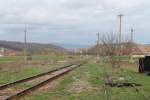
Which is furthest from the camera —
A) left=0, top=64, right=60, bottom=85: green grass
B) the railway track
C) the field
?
left=0, top=64, right=60, bottom=85: green grass

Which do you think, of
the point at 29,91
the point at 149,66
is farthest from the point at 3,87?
the point at 149,66

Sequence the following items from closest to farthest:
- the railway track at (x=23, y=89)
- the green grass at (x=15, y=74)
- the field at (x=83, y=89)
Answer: the railway track at (x=23, y=89), the field at (x=83, y=89), the green grass at (x=15, y=74)

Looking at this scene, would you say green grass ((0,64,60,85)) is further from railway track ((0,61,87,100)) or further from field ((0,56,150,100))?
railway track ((0,61,87,100))

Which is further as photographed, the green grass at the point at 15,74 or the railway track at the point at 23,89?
the green grass at the point at 15,74

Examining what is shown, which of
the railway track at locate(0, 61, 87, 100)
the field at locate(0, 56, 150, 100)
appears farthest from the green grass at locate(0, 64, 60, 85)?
the railway track at locate(0, 61, 87, 100)

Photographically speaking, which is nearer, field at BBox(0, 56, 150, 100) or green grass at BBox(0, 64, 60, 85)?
field at BBox(0, 56, 150, 100)

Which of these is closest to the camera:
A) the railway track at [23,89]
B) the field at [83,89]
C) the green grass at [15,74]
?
the railway track at [23,89]

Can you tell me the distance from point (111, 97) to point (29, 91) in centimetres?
395

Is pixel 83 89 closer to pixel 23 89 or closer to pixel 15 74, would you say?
pixel 23 89

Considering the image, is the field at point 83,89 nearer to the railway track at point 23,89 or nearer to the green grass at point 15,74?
the green grass at point 15,74

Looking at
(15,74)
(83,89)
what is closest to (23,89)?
(83,89)

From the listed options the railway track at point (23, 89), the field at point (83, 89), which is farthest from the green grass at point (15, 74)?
the railway track at point (23, 89)

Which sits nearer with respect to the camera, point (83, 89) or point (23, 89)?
point (23, 89)

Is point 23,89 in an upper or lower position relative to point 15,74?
upper
